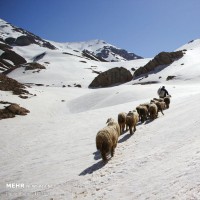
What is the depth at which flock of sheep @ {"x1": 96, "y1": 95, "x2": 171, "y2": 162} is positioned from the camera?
468 inches

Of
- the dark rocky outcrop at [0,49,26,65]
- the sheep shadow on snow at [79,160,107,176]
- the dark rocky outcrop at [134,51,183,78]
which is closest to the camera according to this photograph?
the sheep shadow on snow at [79,160,107,176]

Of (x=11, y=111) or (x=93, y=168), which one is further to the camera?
(x=11, y=111)

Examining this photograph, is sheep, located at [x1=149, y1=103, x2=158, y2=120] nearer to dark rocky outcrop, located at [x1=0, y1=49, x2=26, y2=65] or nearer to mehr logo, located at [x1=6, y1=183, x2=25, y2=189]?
mehr logo, located at [x1=6, y1=183, x2=25, y2=189]

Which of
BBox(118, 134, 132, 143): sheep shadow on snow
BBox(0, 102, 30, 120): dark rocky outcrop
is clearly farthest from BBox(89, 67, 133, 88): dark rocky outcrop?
BBox(118, 134, 132, 143): sheep shadow on snow

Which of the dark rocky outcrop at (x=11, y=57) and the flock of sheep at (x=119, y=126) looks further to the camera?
the dark rocky outcrop at (x=11, y=57)

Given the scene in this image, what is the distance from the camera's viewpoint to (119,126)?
1603 centimetres

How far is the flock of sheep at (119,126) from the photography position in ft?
39.0

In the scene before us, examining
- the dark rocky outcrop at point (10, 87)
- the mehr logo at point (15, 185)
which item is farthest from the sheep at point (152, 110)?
the dark rocky outcrop at point (10, 87)

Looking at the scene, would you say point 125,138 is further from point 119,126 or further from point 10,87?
point 10,87

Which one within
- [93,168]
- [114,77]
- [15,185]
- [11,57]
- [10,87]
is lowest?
[15,185]

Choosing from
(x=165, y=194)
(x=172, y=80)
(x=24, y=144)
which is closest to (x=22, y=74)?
(x=172, y=80)

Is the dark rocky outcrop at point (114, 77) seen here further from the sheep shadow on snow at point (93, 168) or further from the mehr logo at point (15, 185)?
the mehr logo at point (15, 185)

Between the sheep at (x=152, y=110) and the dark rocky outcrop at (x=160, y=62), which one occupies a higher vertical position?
the dark rocky outcrop at (x=160, y=62)

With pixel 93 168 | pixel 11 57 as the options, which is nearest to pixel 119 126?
pixel 93 168
